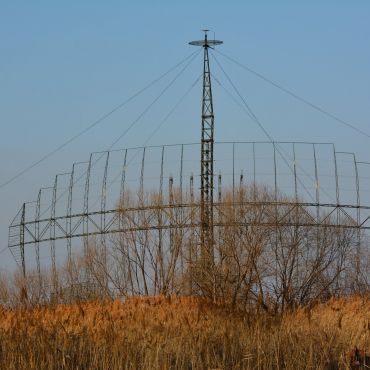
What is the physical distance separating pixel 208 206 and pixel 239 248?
8.55m

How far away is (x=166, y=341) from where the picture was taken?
15578 mm

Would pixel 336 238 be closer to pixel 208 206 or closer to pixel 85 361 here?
pixel 208 206

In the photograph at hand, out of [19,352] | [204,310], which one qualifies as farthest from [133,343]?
[204,310]

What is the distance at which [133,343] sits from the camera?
1476cm

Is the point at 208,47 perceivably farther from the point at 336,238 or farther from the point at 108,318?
the point at 108,318

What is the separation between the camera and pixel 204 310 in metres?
22.0

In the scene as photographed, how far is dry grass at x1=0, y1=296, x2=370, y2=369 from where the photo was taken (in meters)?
13.8

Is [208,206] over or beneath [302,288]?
over

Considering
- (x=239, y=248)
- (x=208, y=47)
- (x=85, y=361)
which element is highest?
(x=208, y=47)

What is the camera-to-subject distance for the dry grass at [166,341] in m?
13.8

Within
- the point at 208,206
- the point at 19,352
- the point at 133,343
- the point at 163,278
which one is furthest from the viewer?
the point at 208,206

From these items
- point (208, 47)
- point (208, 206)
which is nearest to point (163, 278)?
point (208, 206)

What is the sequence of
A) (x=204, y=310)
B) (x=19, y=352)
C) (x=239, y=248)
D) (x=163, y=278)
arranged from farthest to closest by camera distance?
1. (x=163, y=278)
2. (x=239, y=248)
3. (x=204, y=310)
4. (x=19, y=352)

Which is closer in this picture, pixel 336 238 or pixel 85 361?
pixel 85 361
